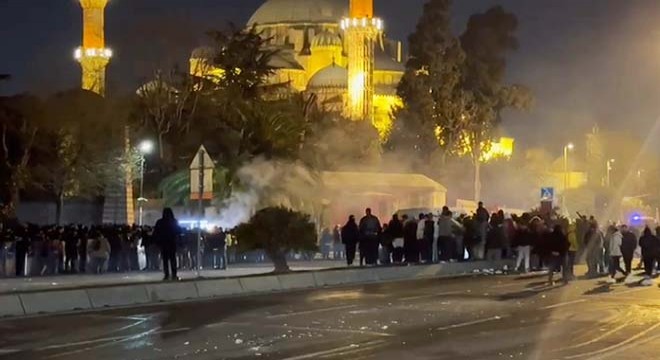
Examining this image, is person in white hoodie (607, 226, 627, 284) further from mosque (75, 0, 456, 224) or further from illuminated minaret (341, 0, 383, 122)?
illuminated minaret (341, 0, 383, 122)

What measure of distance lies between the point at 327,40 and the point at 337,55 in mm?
1950

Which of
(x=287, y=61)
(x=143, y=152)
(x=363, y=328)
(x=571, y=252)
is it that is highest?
(x=287, y=61)

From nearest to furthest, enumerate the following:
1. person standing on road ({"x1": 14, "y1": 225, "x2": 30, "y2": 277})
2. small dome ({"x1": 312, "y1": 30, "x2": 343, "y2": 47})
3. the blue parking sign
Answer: person standing on road ({"x1": 14, "y1": 225, "x2": 30, "y2": 277}) → the blue parking sign → small dome ({"x1": 312, "y1": 30, "x2": 343, "y2": 47})

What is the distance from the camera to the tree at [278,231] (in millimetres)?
22750

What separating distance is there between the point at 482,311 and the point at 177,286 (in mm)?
5697

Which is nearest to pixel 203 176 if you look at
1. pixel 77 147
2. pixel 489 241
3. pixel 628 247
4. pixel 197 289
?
pixel 197 289

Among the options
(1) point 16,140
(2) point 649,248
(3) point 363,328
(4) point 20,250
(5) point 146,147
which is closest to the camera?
(3) point 363,328

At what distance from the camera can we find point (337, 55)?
99.7 metres

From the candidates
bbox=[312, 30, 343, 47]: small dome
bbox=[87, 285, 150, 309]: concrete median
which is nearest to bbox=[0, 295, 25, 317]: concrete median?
bbox=[87, 285, 150, 309]: concrete median

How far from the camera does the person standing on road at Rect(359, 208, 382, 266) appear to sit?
26734 mm

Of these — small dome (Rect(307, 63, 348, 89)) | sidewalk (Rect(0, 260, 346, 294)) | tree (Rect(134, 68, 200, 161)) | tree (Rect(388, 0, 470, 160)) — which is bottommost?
sidewalk (Rect(0, 260, 346, 294))

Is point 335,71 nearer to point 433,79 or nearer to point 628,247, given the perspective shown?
point 433,79

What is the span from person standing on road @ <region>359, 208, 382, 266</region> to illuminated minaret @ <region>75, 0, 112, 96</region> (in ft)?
140

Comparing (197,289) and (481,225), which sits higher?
(481,225)
